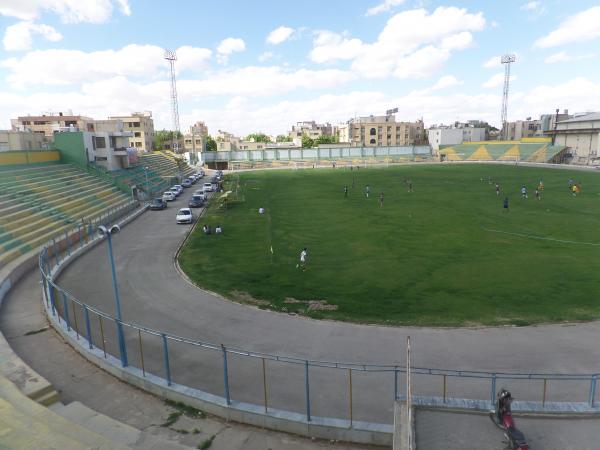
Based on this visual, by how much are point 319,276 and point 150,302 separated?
854cm

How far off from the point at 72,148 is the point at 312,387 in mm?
49219

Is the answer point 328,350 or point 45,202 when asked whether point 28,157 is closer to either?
point 45,202

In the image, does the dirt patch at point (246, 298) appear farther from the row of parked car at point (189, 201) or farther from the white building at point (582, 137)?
the white building at point (582, 137)

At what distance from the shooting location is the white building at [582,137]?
94.9m

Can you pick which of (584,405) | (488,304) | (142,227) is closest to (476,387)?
(584,405)

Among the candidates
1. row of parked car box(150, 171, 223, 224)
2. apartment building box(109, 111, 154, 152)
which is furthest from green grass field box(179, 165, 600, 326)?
apartment building box(109, 111, 154, 152)

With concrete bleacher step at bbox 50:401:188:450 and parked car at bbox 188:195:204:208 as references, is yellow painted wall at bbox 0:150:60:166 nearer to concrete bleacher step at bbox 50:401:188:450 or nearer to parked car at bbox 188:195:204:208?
parked car at bbox 188:195:204:208

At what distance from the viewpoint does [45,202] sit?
114ft

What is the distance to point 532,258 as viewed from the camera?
24.3 m

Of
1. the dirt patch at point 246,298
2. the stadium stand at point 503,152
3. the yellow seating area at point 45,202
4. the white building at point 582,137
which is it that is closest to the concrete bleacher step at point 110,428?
the dirt patch at point 246,298

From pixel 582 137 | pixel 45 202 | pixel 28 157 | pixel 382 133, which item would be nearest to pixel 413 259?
pixel 45 202

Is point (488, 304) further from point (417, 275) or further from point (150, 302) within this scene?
point (150, 302)

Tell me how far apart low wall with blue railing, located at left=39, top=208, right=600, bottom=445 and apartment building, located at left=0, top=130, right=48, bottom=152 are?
44.2 m

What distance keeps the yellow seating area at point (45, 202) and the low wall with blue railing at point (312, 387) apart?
15531 mm
